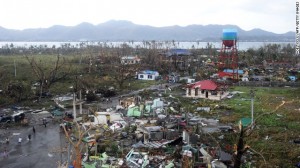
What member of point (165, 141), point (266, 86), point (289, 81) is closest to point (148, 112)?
point (165, 141)

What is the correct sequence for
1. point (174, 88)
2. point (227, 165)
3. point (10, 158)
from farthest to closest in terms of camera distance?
point (174, 88), point (10, 158), point (227, 165)

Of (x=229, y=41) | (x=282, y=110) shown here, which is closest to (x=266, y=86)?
(x=229, y=41)

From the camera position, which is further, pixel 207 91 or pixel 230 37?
pixel 230 37

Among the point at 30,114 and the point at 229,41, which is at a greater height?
the point at 229,41

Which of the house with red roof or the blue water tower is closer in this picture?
the house with red roof

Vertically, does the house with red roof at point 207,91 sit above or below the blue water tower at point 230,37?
below

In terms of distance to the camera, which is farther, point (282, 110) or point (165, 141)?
point (282, 110)

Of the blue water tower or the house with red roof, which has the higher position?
the blue water tower

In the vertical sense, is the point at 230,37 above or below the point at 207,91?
above

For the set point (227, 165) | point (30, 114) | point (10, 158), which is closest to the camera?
point (227, 165)

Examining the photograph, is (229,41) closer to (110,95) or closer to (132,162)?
(110,95)

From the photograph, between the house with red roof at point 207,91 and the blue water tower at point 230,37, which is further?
the blue water tower at point 230,37
